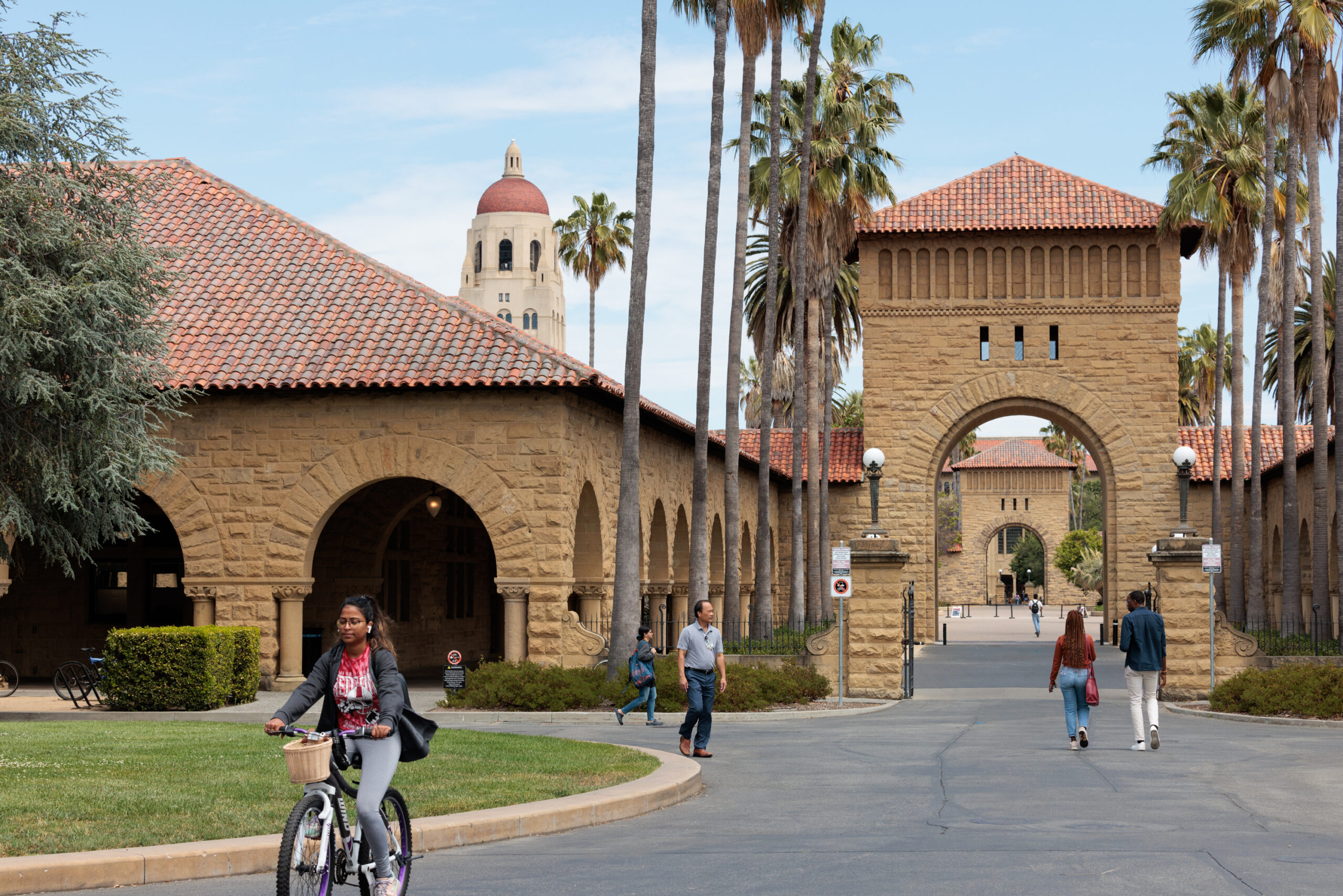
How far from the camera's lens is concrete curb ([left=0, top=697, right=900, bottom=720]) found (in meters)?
19.6

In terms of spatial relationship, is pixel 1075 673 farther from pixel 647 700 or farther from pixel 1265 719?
pixel 647 700

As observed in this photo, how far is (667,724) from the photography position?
19281 millimetres

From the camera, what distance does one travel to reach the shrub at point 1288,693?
19719 mm

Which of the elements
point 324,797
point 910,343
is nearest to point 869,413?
point 910,343

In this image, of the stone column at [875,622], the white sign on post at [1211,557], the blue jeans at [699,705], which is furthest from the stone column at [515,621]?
the white sign on post at [1211,557]

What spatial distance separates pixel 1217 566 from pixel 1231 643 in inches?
59.5

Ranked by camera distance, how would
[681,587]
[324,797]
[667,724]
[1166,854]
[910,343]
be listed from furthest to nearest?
[910,343], [681,587], [667,724], [1166,854], [324,797]

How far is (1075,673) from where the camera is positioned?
624 inches

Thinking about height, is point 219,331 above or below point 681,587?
above

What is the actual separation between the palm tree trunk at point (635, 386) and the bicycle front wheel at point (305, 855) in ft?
48.7

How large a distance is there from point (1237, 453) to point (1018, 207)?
10.2 meters

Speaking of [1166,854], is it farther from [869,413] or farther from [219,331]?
[869,413]

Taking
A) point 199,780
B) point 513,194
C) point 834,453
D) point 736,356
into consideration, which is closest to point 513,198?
point 513,194

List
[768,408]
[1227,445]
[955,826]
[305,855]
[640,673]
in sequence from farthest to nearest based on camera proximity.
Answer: [1227,445] < [768,408] < [640,673] < [955,826] < [305,855]
